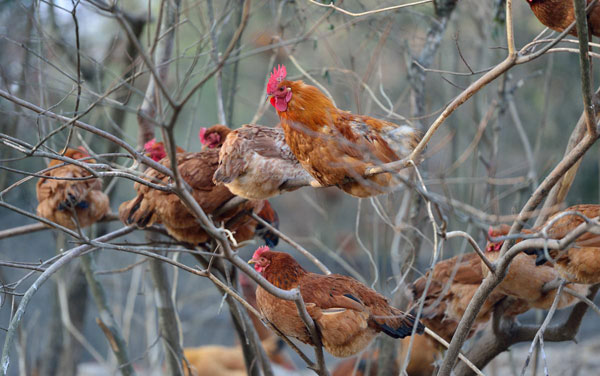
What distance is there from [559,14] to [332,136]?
3.74 feet

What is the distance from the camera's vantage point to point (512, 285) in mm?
2994

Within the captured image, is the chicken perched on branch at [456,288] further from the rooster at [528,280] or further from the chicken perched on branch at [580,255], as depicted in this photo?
the chicken perched on branch at [580,255]

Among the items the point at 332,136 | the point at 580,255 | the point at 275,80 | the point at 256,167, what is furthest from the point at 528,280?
the point at 275,80

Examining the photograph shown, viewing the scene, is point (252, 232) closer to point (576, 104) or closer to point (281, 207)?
point (576, 104)

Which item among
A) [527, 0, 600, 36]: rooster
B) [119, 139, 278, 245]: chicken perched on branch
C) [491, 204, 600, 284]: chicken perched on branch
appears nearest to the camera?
[527, 0, 600, 36]: rooster

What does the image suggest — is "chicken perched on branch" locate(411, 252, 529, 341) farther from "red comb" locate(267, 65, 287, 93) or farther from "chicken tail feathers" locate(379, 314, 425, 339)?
"red comb" locate(267, 65, 287, 93)

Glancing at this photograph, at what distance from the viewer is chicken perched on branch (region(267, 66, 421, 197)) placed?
264 centimetres

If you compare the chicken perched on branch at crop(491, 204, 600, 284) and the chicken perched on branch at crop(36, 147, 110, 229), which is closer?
the chicken perched on branch at crop(491, 204, 600, 284)

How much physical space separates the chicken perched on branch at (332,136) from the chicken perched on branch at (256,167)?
28 centimetres

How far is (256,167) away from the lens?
3.03 meters

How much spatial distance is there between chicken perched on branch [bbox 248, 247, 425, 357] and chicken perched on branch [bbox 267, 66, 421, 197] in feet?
1.55

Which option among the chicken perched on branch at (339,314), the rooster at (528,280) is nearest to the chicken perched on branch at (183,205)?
the chicken perched on branch at (339,314)

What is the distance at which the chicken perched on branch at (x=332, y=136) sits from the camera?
2643 millimetres

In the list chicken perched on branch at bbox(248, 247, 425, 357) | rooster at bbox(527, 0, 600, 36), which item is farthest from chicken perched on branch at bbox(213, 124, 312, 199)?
rooster at bbox(527, 0, 600, 36)
